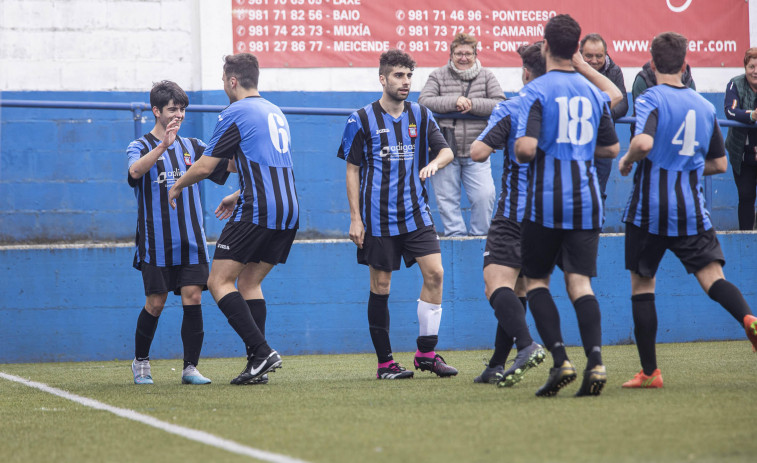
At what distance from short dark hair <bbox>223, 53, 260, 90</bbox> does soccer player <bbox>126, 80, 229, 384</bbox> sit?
40 centimetres

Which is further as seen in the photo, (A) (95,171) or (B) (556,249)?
(A) (95,171)

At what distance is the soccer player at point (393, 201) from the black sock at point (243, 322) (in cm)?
83

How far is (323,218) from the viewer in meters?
9.88

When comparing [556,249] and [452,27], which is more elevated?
[452,27]

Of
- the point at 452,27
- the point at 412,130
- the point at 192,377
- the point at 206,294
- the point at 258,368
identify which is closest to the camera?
the point at 258,368

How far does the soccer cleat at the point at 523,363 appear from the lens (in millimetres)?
4762

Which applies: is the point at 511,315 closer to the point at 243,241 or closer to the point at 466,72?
the point at 243,241

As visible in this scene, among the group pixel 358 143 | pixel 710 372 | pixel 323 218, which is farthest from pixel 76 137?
pixel 710 372

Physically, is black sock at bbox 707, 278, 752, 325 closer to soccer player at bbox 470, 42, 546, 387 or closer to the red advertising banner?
soccer player at bbox 470, 42, 546, 387

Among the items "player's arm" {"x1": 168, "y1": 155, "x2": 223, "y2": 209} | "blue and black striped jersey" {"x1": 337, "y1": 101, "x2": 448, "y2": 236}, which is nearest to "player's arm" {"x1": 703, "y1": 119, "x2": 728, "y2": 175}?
"blue and black striped jersey" {"x1": 337, "y1": 101, "x2": 448, "y2": 236}

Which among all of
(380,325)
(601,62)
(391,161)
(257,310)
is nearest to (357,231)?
(391,161)

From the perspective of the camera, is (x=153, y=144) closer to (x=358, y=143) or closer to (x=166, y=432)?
(x=358, y=143)

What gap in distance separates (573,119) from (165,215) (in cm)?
283

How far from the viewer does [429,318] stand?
6.11 meters
